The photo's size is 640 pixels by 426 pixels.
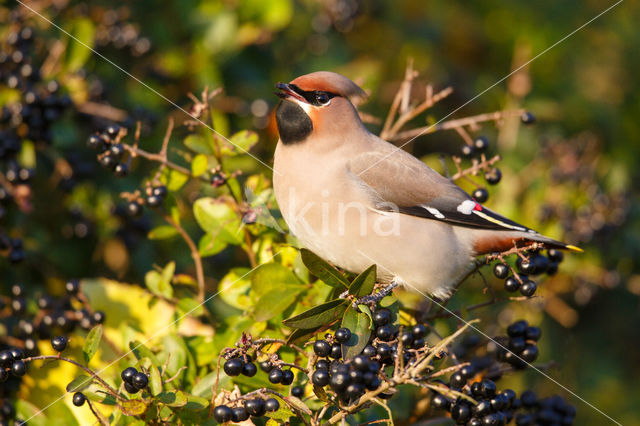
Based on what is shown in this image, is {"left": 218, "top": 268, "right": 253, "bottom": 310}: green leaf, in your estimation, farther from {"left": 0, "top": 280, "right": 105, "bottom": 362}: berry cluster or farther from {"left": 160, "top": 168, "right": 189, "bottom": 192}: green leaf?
{"left": 0, "top": 280, "right": 105, "bottom": 362}: berry cluster

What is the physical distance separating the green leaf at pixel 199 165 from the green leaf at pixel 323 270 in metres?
0.68

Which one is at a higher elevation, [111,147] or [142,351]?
[111,147]

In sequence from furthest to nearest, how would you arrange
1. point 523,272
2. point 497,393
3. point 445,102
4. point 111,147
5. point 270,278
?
point 445,102, point 111,147, point 523,272, point 270,278, point 497,393

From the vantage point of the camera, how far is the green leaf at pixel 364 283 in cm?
211

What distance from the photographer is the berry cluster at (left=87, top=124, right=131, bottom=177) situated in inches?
103

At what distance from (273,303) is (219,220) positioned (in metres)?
0.45

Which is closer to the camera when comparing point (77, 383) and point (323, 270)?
point (77, 383)

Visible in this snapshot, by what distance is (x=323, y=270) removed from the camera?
2213 mm

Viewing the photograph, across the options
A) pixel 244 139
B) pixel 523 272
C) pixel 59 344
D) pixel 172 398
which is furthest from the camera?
pixel 244 139

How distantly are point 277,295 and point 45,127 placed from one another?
150 centimetres

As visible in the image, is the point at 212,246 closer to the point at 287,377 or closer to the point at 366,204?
the point at 366,204

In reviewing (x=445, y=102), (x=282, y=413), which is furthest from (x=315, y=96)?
(x=445, y=102)

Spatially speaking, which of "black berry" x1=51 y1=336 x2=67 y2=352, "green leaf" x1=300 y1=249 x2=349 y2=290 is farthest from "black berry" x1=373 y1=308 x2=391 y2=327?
"black berry" x1=51 y1=336 x2=67 y2=352

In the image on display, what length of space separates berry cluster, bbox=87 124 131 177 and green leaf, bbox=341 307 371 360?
3.54 feet
